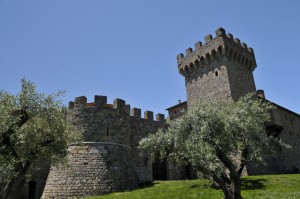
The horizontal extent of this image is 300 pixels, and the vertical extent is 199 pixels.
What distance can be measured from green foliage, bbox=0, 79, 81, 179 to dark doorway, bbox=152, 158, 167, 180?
13.7 meters

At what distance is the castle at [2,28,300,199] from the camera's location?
21.0 m

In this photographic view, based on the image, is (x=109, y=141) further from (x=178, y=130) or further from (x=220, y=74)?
(x=220, y=74)

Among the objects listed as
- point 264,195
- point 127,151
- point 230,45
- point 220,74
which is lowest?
point 264,195

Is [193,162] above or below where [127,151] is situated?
below

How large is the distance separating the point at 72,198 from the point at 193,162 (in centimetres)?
1007

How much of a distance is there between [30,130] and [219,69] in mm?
20589

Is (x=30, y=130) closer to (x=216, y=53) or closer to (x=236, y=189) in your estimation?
(x=236, y=189)

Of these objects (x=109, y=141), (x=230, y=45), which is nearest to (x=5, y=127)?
(x=109, y=141)

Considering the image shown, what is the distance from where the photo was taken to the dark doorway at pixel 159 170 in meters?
28.3

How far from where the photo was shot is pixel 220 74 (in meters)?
28.9

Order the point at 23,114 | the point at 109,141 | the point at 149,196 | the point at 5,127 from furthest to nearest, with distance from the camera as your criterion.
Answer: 1. the point at 109,141
2. the point at 149,196
3. the point at 23,114
4. the point at 5,127

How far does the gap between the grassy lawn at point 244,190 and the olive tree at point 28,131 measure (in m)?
5.78

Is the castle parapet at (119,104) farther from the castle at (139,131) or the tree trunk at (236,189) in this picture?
the tree trunk at (236,189)

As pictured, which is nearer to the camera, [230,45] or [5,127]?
[5,127]
